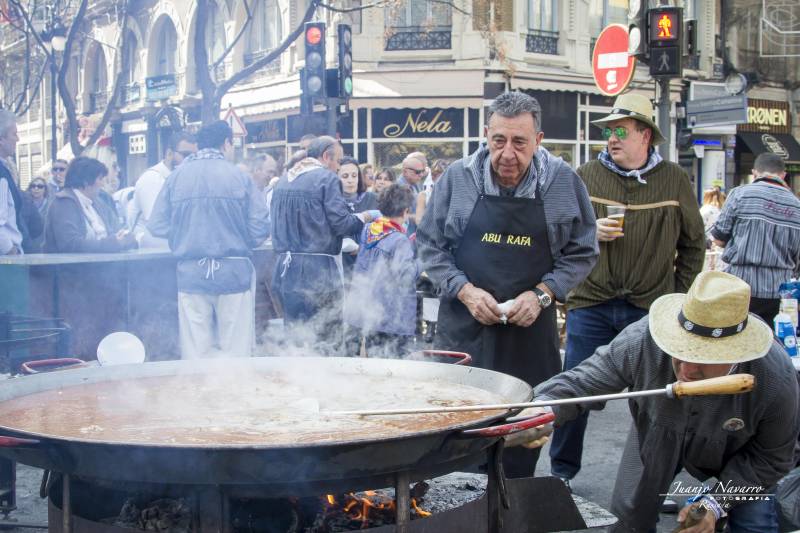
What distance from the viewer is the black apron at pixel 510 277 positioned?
153 inches

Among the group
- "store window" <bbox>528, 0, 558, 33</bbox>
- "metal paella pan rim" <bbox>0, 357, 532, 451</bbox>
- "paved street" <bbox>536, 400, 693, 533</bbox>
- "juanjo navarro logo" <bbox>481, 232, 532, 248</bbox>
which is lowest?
"paved street" <bbox>536, 400, 693, 533</bbox>

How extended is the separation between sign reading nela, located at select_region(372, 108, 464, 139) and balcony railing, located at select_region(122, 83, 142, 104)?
12.1 m

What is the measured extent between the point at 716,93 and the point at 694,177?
7.71ft

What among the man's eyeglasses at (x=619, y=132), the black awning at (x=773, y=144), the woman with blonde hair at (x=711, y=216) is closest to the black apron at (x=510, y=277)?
the man's eyeglasses at (x=619, y=132)

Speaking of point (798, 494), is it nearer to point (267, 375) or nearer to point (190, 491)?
point (267, 375)

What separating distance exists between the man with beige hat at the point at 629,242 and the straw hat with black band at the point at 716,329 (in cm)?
178

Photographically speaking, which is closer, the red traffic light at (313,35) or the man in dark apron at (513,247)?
the man in dark apron at (513,247)

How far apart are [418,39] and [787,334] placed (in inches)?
658

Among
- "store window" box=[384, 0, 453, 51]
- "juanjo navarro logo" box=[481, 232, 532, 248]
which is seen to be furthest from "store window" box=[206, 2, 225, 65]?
"juanjo navarro logo" box=[481, 232, 532, 248]

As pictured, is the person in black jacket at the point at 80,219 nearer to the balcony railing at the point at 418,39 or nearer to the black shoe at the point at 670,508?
the black shoe at the point at 670,508

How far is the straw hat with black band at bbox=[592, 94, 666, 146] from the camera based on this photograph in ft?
15.3

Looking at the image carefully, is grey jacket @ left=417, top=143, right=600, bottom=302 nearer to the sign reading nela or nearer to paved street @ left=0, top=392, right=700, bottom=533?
paved street @ left=0, top=392, right=700, bottom=533

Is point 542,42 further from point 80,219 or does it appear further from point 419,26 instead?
point 80,219

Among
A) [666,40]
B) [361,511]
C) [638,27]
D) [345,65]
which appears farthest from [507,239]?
[345,65]
